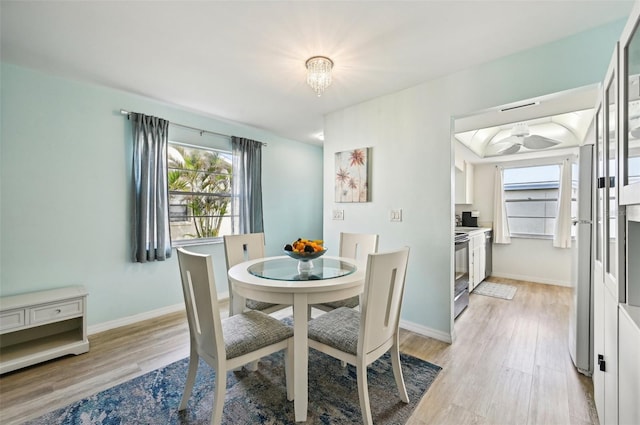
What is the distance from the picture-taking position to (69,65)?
7.47ft

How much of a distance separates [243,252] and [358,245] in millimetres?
1105

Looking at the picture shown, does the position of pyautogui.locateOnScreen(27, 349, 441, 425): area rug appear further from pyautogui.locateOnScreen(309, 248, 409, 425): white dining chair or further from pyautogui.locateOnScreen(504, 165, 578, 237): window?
pyautogui.locateOnScreen(504, 165, 578, 237): window

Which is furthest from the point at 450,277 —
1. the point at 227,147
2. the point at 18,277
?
the point at 18,277

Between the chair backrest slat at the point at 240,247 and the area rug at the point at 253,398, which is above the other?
the chair backrest slat at the point at 240,247

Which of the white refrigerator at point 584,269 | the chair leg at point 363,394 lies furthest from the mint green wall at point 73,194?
the white refrigerator at point 584,269

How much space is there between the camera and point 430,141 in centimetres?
260

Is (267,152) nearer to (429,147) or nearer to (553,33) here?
(429,147)

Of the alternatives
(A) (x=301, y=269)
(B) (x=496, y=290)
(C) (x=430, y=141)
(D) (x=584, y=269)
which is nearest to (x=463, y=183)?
(B) (x=496, y=290)

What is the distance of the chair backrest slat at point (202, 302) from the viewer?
1.34 metres

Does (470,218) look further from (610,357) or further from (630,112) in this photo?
(630,112)

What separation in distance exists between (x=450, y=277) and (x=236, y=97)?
112 inches

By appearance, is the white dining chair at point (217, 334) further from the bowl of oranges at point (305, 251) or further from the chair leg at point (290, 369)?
the bowl of oranges at point (305, 251)

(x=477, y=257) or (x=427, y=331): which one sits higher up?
(x=477, y=257)

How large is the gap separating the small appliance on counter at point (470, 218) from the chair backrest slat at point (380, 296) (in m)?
4.10
